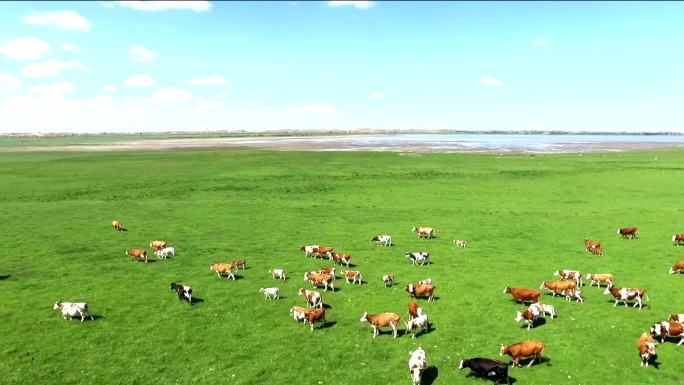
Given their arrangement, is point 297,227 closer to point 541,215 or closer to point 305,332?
point 305,332

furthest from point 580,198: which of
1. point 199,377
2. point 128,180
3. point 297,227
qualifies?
point 128,180

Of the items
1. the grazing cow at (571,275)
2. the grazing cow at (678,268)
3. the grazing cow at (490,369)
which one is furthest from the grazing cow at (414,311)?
the grazing cow at (678,268)

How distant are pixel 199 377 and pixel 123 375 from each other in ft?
9.01

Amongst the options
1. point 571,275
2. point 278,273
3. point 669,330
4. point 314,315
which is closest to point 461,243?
point 571,275

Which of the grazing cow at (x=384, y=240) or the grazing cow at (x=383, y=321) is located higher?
the grazing cow at (x=384, y=240)

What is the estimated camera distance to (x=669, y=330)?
17484mm

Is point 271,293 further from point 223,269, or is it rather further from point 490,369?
point 490,369

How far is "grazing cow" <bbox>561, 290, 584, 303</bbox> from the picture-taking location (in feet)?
71.7

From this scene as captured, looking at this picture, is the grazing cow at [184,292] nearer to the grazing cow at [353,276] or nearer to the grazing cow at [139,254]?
the grazing cow at [139,254]

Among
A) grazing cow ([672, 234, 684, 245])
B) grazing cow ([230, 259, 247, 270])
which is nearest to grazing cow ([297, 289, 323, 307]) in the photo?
grazing cow ([230, 259, 247, 270])

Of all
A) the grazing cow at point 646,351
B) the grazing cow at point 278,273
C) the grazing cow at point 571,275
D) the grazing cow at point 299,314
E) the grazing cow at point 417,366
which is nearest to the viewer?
the grazing cow at point 417,366

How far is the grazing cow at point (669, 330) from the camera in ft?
57.2

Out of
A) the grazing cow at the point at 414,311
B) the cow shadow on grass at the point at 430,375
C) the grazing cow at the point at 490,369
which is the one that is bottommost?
the cow shadow on grass at the point at 430,375

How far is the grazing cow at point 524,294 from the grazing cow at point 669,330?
483cm
